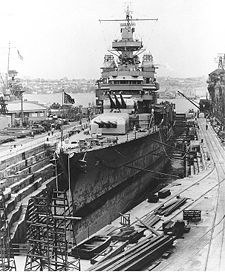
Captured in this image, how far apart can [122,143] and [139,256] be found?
923 cm

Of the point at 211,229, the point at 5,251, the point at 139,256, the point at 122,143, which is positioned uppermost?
the point at 122,143

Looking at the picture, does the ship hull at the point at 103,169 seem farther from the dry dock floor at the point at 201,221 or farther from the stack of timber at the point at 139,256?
the stack of timber at the point at 139,256

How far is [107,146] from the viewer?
66.9 ft

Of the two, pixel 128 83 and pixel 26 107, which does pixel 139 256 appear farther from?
pixel 26 107

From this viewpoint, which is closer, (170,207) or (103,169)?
(170,207)

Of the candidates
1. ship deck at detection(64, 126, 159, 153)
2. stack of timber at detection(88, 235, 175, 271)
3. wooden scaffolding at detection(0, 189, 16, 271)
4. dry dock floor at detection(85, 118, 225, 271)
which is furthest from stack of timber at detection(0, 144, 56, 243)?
stack of timber at detection(88, 235, 175, 271)

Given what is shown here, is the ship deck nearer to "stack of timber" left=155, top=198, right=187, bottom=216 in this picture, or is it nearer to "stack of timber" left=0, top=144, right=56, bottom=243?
"stack of timber" left=0, top=144, right=56, bottom=243

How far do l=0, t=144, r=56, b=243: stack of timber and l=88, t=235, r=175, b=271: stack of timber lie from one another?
16.4 feet

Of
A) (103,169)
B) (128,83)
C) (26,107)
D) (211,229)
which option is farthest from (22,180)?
(26,107)

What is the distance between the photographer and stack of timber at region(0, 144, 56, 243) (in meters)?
17.0

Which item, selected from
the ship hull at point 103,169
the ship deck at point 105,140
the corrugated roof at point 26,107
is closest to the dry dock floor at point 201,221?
the ship hull at point 103,169

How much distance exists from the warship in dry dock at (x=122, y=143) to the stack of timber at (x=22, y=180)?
2.56 metres

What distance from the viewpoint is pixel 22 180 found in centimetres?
2120

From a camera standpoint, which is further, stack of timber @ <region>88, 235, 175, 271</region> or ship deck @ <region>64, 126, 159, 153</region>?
ship deck @ <region>64, 126, 159, 153</region>
